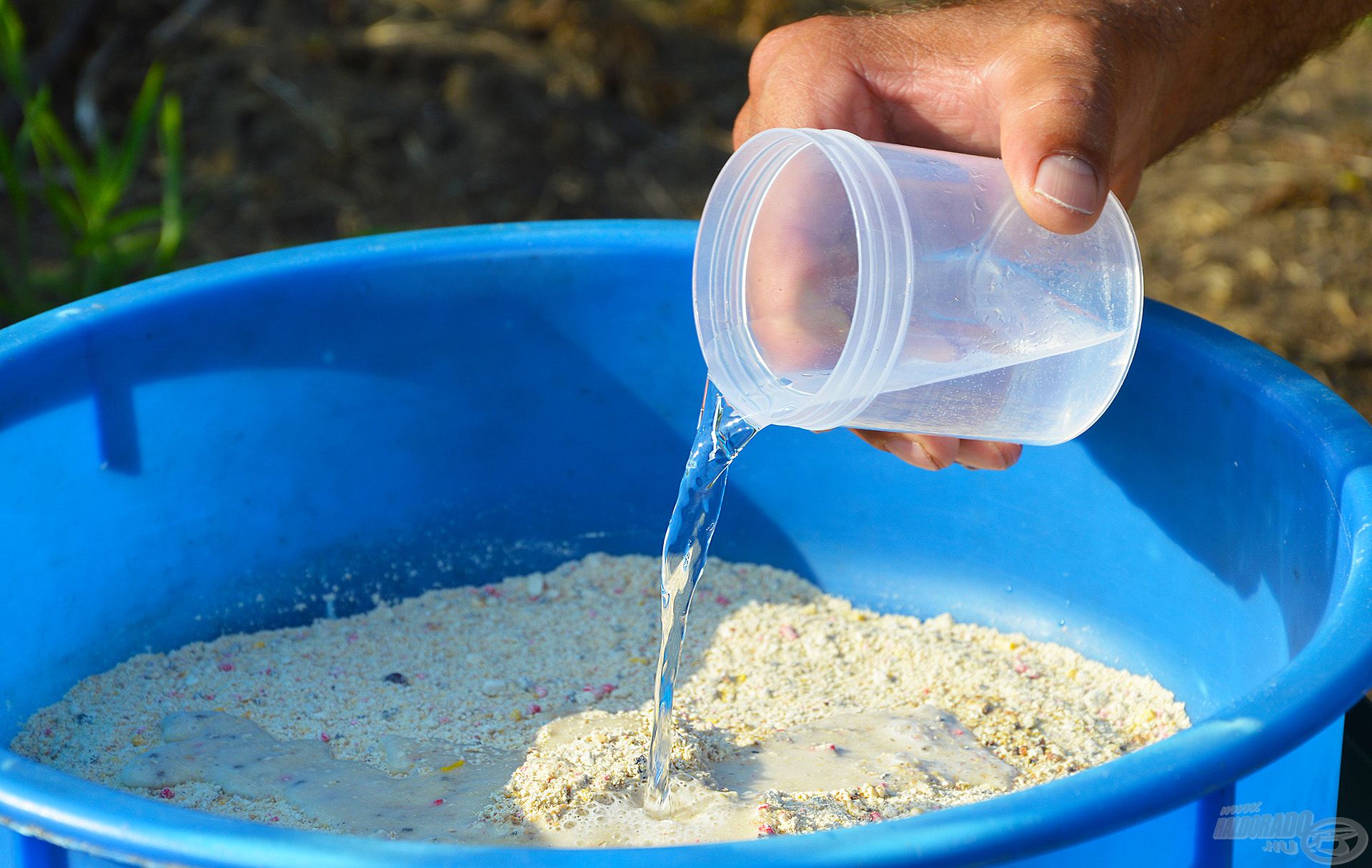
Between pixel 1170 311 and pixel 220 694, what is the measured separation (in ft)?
2.62

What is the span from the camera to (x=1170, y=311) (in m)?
1.10

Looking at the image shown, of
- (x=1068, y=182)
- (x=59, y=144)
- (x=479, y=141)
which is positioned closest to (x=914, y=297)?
(x=1068, y=182)

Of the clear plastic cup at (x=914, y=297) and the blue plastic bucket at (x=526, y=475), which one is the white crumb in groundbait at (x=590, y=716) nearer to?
the blue plastic bucket at (x=526, y=475)

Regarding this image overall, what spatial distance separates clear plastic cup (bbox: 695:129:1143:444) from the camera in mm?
886

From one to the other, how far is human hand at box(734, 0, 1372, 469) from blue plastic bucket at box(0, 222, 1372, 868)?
0.42 feet

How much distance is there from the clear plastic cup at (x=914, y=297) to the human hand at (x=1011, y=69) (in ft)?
0.13

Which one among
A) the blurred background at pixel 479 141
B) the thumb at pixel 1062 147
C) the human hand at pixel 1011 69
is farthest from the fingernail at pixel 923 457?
the blurred background at pixel 479 141

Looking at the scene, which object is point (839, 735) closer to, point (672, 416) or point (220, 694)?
point (672, 416)

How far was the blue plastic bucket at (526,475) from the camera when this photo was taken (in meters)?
1.04

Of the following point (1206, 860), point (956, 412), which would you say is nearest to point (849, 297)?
point (956, 412)

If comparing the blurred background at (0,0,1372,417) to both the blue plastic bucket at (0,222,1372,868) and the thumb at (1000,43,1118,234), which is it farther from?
the thumb at (1000,43,1118,234)

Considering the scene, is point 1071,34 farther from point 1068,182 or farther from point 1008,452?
point 1008,452

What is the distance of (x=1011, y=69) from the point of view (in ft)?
3.37

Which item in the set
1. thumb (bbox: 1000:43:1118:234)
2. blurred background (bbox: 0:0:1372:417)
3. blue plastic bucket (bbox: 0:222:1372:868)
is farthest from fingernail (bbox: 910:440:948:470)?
blurred background (bbox: 0:0:1372:417)
